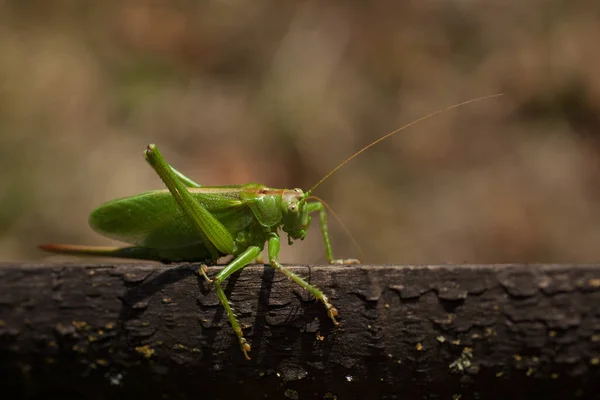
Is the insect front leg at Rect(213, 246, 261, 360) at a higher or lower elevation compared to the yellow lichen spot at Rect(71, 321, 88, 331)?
higher

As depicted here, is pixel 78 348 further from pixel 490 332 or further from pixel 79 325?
pixel 490 332

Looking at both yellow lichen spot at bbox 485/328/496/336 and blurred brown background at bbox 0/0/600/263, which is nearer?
yellow lichen spot at bbox 485/328/496/336

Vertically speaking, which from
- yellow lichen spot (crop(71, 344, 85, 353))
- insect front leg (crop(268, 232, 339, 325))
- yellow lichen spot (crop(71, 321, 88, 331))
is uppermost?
insect front leg (crop(268, 232, 339, 325))

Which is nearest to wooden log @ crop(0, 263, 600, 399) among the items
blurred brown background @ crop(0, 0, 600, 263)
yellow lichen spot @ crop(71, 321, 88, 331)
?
yellow lichen spot @ crop(71, 321, 88, 331)

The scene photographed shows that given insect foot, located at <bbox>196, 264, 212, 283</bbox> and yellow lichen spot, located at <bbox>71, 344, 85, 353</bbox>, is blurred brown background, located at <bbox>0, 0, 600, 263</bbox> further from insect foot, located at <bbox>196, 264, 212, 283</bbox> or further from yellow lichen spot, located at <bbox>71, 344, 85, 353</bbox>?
yellow lichen spot, located at <bbox>71, 344, 85, 353</bbox>

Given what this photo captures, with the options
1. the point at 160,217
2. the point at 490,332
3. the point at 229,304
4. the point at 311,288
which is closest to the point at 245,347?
the point at 229,304

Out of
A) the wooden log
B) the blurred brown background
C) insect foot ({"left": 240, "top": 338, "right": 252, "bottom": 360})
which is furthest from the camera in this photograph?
the blurred brown background

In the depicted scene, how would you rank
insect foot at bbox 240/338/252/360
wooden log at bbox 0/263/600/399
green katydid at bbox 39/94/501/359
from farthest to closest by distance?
green katydid at bbox 39/94/501/359 → insect foot at bbox 240/338/252/360 → wooden log at bbox 0/263/600/399
